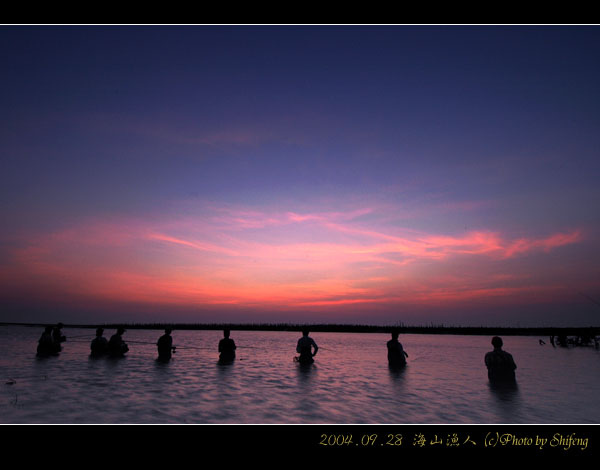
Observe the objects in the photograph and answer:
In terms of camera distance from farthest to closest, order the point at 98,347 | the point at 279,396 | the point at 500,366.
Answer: the point at 98,347 < the point at 500,366 < the point at 279,396

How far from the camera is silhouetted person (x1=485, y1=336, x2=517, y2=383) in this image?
15633mm

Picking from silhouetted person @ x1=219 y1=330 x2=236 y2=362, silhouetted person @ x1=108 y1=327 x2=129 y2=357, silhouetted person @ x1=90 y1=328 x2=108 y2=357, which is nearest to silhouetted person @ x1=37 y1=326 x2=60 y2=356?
silhouetted person @ x1=90 y1=328 x2=108 y2=357

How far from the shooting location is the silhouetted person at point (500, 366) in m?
15.6

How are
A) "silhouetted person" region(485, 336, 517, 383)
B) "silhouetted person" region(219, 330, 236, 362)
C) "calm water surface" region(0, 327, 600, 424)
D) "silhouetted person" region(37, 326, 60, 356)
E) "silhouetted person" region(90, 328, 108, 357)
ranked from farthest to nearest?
1. "silhouetted person" region(37, 326, 60, 356)
2. "silhouetted person" region(90, 328, 108, 357)
3. "silhouetted person" region(219, 330, 236, 362)
4. "silhouetted person" region(485, 336, 517, 383)
5. "calm water surface" region(0, 327, 600, 424)

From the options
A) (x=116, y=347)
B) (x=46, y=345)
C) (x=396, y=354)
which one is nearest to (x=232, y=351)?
(x=116, y=347)

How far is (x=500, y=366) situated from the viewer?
51.9 feet

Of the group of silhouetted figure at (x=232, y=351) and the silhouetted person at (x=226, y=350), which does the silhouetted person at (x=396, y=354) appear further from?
the silhouetted person at (x=226, y=350)

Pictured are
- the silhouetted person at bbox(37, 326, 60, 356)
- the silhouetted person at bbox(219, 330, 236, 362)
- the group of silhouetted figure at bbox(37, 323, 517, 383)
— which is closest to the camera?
the group of silhouetted figure at bbox(37, 323, 517, 383)

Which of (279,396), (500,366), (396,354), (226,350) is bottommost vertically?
(279,396)

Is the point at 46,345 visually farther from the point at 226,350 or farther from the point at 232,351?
the point at 232,351

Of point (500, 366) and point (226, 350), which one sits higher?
point (500, 366)

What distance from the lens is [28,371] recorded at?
19219 millimetres

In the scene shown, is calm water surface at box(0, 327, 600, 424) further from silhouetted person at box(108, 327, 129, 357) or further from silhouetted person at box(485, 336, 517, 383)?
silhouetted person at box(108, 327, 129, 357)
